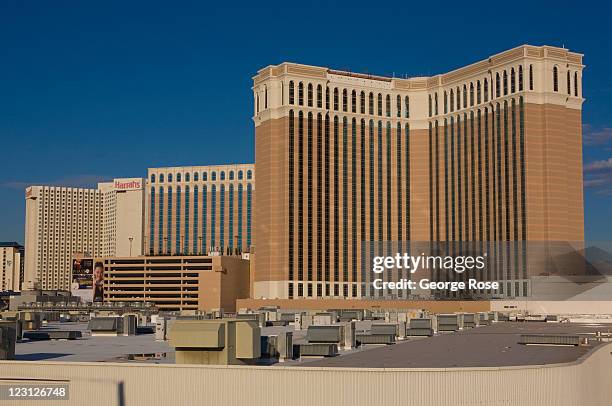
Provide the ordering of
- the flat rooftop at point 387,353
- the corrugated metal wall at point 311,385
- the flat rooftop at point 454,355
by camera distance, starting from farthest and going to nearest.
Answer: the flat rooftop at point 387,353 → the flat rooftop at point 454,355 → the corrugated metal wall at point 311,385

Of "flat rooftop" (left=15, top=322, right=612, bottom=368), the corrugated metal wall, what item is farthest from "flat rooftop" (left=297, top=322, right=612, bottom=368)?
the corrugated metal wall

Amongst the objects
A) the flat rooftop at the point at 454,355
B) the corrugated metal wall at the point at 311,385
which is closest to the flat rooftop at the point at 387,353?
the flat rooftop at the point at 454,355

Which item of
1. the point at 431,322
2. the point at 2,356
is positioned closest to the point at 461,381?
the point at 2,356

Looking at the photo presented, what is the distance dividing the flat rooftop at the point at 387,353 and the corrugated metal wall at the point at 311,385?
25.1 feet

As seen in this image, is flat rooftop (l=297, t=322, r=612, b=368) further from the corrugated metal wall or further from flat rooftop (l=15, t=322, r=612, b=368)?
the corrugated metal wall

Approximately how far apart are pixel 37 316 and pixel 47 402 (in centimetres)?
5833

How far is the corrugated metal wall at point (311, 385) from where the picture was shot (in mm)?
45469

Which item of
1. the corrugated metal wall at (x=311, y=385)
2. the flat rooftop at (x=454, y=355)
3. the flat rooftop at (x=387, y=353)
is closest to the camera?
the corrugated metal wall at (x=311, y=385)

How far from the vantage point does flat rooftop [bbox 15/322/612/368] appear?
5775 cm

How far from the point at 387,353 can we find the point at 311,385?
20.4m

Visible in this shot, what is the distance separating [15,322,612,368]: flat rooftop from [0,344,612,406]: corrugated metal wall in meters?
7.64

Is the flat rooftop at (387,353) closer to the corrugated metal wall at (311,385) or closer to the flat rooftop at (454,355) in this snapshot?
the flat rooftop at (454,355)

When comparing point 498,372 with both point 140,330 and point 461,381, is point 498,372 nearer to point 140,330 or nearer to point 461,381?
point 461,381

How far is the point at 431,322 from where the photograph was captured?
333ft
